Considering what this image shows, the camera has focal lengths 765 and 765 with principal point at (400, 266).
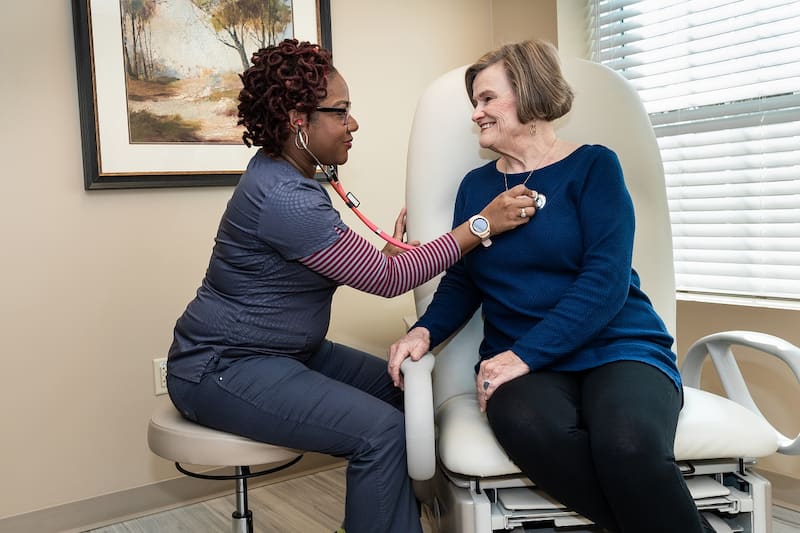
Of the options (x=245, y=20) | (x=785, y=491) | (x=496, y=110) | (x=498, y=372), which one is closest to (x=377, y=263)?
(x=498, y=372)

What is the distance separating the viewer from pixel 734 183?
2.10 metres

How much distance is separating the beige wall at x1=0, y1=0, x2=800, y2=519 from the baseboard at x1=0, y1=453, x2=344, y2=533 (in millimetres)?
23

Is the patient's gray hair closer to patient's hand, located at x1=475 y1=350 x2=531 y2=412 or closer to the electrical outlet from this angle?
patient's hand, located at x1=475 y1=350 x2=531 y2=412

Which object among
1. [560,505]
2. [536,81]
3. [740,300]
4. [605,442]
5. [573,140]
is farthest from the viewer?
[740,300]

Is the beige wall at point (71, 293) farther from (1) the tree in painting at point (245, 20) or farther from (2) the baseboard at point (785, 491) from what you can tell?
(1) the tree in painting at point (245, 20)

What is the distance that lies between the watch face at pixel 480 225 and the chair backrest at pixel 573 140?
208mm

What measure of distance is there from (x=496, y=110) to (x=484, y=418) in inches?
24.0

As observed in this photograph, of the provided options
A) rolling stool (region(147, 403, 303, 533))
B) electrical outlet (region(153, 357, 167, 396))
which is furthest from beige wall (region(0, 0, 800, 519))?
rolling stool (region(147, 403, 303, 533))

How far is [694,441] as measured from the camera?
125 centimetres

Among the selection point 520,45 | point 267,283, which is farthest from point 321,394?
point 520,45

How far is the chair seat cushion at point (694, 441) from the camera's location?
1.25 m

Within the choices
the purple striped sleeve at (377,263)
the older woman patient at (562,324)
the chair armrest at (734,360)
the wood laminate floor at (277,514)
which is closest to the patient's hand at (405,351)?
the older woman patient at (562,324)

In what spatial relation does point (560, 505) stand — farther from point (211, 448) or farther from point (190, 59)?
point (190, 59)

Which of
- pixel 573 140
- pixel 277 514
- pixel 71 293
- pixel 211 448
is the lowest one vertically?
pixel 277 514
